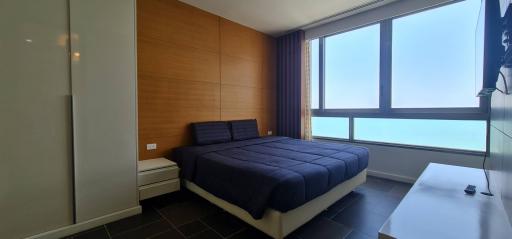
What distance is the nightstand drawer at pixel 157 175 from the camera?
8.13 feet

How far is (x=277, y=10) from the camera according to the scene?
11.6 feet

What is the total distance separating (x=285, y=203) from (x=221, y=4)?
2978mm

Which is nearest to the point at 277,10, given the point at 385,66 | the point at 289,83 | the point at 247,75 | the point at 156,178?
the point at 247,75

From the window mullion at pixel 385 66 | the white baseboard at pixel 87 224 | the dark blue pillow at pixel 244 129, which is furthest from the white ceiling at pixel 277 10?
the white baseboard at pixel 87 224

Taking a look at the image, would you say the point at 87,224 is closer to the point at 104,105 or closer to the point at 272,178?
the point at 104,105

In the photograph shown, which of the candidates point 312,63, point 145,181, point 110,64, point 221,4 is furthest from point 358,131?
point 110,64

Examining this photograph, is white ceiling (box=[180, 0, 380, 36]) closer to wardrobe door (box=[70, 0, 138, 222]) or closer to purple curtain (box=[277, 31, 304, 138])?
purple curtain (box=[277, 31, 304, 138])

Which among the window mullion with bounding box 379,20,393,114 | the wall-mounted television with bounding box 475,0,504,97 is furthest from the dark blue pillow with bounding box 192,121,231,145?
the wall-mounted television with bounding box 475,0,504,97

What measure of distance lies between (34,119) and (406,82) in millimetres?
4461

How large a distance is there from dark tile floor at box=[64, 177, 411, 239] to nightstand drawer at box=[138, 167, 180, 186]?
296 millimetres

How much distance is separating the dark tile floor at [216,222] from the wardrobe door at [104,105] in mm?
257

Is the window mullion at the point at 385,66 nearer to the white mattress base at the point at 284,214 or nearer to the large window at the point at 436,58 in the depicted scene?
the large window at the point at 436,58

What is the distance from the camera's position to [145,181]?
250 cm

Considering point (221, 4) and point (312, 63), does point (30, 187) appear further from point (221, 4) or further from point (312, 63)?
point (312, 63)
